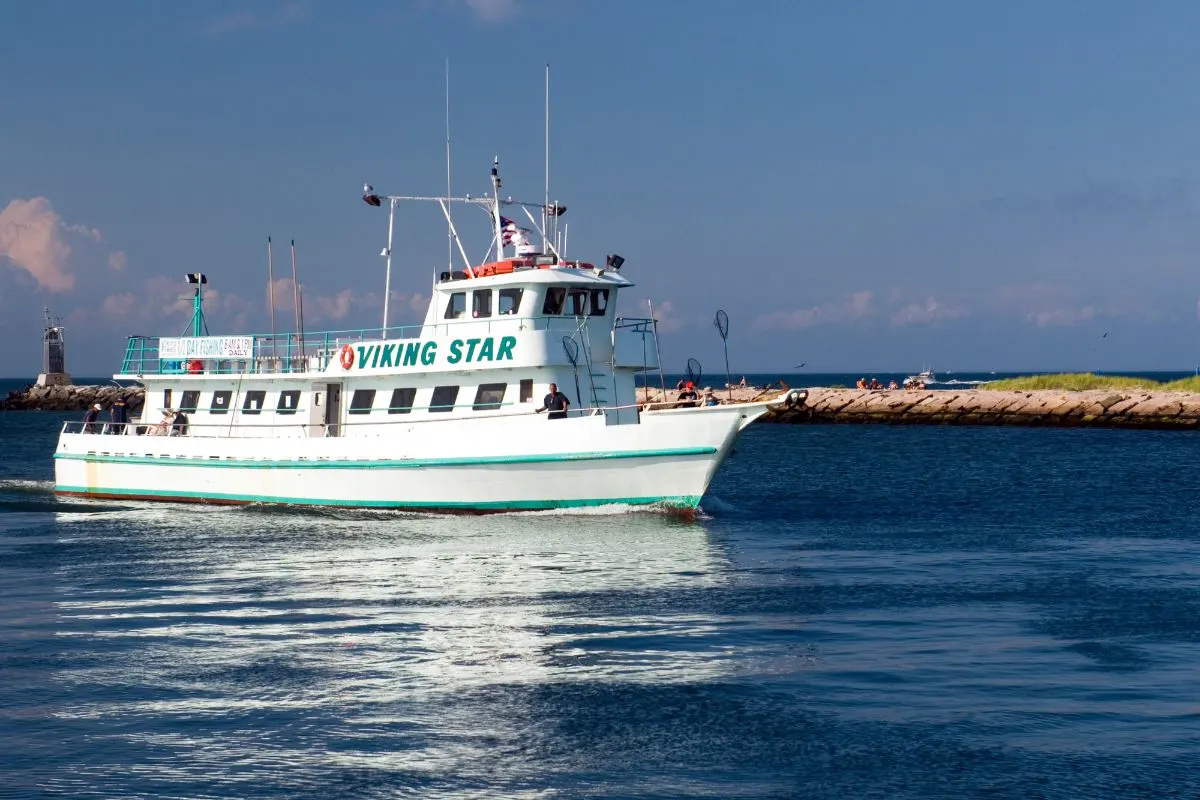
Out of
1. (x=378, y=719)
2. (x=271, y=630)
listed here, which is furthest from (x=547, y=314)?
(x=378, y=719)

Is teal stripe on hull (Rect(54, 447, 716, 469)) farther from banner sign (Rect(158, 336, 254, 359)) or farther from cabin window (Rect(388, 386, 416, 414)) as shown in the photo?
banner sign (Rect(158, 336, 254, 359))

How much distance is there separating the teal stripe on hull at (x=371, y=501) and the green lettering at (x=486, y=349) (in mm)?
3015

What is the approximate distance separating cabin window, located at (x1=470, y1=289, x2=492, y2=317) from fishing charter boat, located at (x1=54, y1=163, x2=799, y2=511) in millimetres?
30

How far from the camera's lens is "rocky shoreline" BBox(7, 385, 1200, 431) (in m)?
65.3

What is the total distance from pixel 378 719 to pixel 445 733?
773 mm

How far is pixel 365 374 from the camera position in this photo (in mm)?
28062

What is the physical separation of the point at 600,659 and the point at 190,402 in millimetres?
21570

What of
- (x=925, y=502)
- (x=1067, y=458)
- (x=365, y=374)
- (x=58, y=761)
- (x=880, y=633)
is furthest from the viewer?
(x=1067, y=458)

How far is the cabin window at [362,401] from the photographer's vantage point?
2850 centimetres

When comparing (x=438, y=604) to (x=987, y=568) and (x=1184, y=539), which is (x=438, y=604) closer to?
(x=987, y=568)

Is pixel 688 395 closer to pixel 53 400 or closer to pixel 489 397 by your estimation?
pixel 489 397

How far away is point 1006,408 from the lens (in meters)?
70.6

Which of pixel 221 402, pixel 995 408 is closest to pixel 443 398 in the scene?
pixel 221 402

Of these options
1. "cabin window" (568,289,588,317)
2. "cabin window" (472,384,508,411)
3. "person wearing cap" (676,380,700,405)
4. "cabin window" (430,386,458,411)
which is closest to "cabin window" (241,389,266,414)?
"cabin window" (430,386,458,411)
